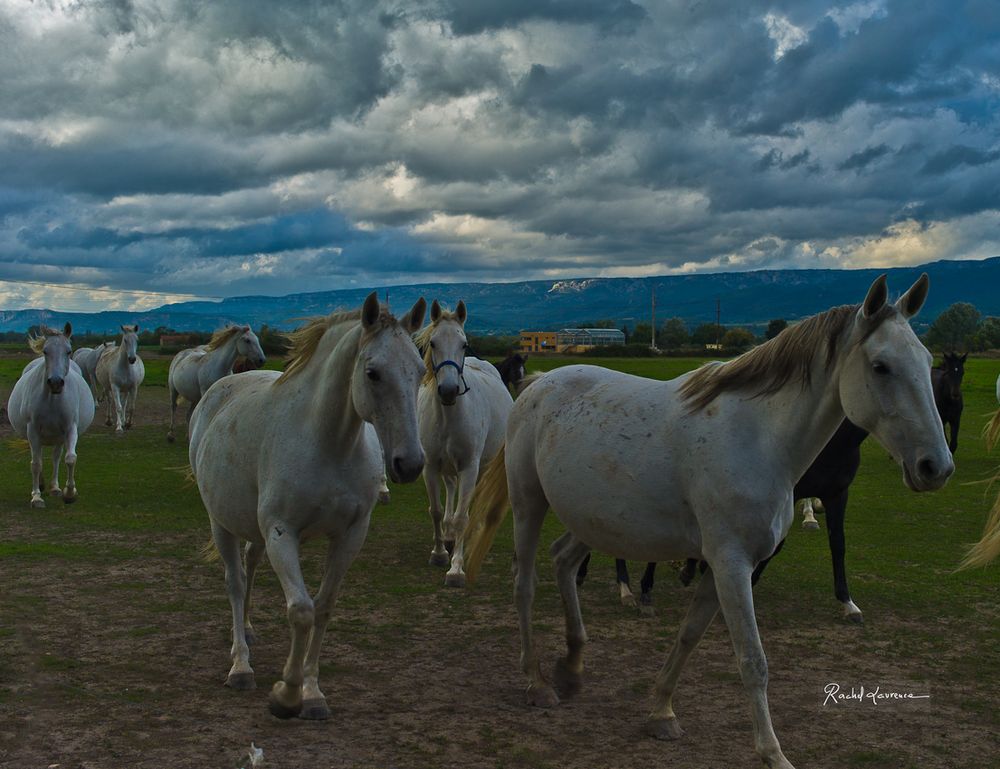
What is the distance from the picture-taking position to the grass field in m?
4.43

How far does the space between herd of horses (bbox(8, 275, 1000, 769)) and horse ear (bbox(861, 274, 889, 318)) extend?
0.4 inches

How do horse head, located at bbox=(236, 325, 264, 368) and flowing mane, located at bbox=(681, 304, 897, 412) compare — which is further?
horse head, located at bbox=(236, 325, 264, 368)

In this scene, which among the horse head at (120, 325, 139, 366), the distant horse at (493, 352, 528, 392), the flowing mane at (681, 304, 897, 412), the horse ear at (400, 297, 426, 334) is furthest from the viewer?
the horse head at (120, 325, 139, 366)

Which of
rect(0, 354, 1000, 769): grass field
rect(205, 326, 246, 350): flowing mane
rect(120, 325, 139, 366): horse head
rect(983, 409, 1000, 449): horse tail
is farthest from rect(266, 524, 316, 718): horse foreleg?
rect(120, 325, 139, 366): horse head

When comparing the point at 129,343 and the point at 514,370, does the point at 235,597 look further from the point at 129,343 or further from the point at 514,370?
the point at 129,343

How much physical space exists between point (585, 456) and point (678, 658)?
1.19 meters

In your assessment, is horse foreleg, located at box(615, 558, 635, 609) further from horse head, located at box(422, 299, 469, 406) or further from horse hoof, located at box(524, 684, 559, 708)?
horse hoof, located at box(524, 684, 559, 708)

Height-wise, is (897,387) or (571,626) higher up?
(897,387)

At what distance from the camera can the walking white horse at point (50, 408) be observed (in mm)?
11836

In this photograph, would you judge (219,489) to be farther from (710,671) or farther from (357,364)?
(710,671)

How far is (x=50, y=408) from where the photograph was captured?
12.0 m

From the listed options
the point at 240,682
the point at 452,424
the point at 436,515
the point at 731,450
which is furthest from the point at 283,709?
the point at 436,515

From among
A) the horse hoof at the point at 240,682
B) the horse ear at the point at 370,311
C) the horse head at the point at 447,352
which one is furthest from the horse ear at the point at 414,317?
the horse head at the point at 447,352

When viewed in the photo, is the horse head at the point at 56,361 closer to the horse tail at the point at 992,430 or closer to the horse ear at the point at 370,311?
the horse ear at the point at 370,311
